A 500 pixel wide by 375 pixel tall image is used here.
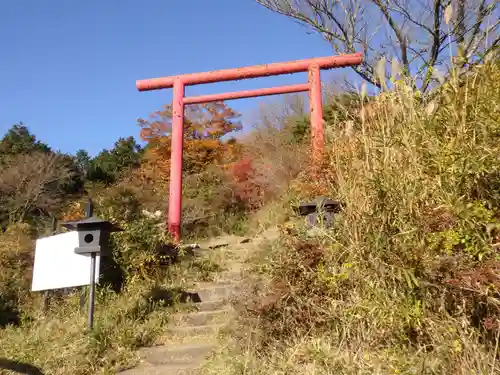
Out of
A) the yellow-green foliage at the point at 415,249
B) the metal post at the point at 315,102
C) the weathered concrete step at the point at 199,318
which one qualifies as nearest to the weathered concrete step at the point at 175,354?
the weathered concrete step at the point at 199,318

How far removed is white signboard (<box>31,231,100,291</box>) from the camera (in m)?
4.02

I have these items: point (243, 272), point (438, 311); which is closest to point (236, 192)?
point (243, 272)

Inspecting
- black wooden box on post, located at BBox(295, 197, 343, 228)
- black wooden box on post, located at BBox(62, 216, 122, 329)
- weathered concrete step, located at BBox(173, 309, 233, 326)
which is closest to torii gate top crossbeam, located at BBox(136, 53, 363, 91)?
black wooden box on post, located at BBox(62, 216, 122, 329)

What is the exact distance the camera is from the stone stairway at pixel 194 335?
318 centimetres

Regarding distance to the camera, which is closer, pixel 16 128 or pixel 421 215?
pixel 421 215

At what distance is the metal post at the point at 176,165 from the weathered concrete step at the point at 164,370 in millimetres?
3348

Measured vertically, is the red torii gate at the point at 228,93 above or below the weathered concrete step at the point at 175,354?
above

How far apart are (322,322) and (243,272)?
1.07 metres

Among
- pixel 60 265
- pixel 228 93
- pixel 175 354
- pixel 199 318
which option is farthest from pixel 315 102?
pixel 175 354

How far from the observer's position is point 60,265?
4113 millimetres

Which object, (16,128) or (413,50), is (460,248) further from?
(16,128)

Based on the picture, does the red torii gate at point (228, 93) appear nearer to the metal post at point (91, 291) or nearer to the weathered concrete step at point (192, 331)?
the metal post at point (91, 291)

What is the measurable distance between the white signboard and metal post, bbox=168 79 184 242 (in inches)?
95.0

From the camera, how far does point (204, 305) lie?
4293mm
